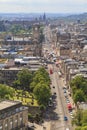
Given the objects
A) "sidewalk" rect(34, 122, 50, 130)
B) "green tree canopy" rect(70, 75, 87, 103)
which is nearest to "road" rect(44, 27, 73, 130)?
"sidewalk" rect(34, 122, 50, 130)

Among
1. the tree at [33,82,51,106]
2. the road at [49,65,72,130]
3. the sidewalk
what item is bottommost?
the road at [49,65,72,130]

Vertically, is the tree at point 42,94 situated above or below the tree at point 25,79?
above

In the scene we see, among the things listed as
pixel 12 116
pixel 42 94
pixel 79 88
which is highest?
pixel 12 116

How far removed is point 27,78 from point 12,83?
3.95m

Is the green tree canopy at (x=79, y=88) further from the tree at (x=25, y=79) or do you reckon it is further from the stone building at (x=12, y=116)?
the stone building at (x=12, y=116)

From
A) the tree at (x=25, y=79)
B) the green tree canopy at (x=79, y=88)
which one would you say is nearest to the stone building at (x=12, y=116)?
the green tree canopy at (x=79, y=88)

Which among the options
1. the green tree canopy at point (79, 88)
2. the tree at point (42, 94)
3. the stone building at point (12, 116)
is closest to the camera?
the stone building at point (12, 116)

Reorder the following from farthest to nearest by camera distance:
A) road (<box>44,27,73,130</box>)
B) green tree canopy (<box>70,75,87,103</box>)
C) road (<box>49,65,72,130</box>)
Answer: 1. green tree canopy (<box>70,75,87,103</box>)
2. road (<box>44,27,73,130</box>)
3. road (<box>49,65,72,130</box>)

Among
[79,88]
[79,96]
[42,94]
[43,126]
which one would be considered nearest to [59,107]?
[42,94]

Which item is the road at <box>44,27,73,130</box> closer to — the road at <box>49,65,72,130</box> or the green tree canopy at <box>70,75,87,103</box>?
the road at <box>49,65,72,130</box>

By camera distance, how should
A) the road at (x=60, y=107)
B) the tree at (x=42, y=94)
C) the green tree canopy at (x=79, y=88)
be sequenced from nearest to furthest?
the road at (x=60, y=107) → the green tree canopy at (x=79, y=88) → the tree at (x=42, y=94)

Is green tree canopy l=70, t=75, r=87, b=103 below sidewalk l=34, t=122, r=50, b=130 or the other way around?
the other way around

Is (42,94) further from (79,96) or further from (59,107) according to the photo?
(79,96)

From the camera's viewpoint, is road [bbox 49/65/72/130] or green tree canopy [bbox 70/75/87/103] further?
green tree canopy [bbox 70/75/87/103]
